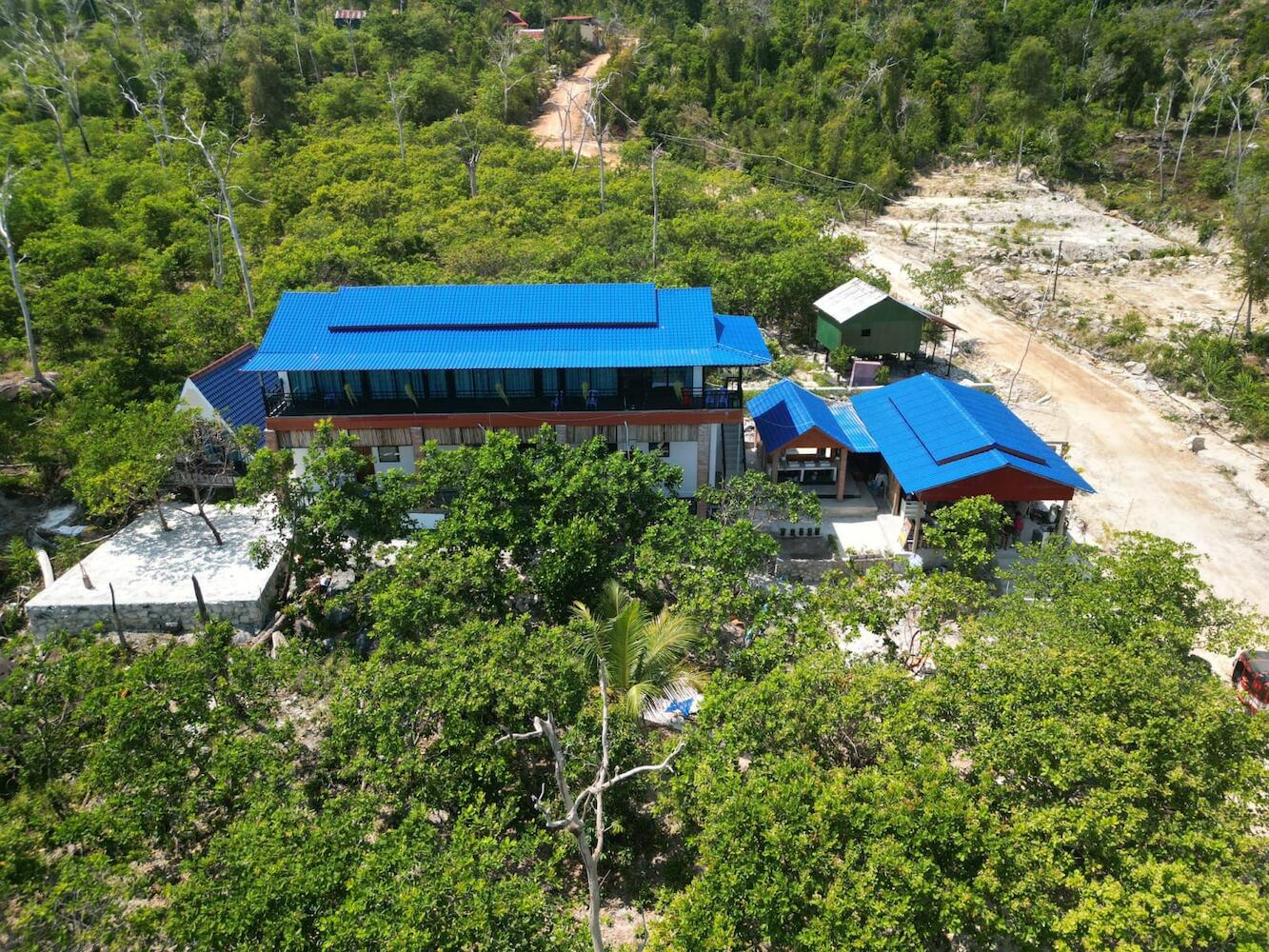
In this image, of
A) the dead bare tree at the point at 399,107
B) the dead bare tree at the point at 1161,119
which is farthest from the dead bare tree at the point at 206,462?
the dead bare tree at the point at 1161,119

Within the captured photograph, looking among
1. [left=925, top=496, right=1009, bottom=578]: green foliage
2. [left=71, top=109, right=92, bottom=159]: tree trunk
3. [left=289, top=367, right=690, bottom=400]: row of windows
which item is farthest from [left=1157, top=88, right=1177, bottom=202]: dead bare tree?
[left=71, top=109, right=92, bottom=159]: tree trunk

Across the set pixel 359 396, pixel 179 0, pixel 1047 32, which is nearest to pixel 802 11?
pixel 1047 32

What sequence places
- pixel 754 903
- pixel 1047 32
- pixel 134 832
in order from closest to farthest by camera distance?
pixel 754 903
pixel 134 832
pixel 1047 32

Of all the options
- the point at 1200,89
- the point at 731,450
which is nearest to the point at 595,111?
the point at 1200,89

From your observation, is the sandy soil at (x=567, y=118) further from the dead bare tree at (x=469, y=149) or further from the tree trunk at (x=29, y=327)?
the tree trunk at (x=29, y=327)

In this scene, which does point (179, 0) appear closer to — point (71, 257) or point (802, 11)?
point (71, 257)

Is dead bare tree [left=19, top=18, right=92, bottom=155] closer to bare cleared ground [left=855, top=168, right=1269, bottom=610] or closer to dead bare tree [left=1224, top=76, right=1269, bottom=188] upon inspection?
bare cleared ground [left=855, top=168, right=1269, bottom=610]

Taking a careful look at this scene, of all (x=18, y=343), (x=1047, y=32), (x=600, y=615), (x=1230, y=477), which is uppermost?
(x=1047, y=32)

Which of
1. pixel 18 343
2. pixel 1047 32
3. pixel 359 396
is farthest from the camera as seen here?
pixel 1047 32
